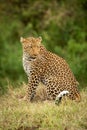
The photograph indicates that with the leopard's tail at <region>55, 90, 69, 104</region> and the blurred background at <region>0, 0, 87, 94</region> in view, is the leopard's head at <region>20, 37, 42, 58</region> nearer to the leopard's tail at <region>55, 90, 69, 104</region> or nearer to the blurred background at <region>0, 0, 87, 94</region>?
the leopard's tail at <region>55, 90, 69, 104</region>

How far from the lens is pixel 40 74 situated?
13219 millimetres

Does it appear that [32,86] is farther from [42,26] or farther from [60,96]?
[42,26]

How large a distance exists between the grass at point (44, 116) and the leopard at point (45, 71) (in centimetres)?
51

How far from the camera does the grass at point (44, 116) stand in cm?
1123

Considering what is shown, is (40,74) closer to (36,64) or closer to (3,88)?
(36,64)

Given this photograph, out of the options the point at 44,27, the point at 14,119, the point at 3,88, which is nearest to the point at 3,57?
the point at 44,27

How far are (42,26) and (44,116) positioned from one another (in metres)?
12.3

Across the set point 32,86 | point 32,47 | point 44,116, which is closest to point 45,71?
point 32,86

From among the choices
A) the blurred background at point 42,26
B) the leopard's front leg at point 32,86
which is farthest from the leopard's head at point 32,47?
the blurred background at point 42,26

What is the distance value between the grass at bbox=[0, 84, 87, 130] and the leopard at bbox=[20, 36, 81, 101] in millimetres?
509

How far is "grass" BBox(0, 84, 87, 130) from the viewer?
11.2 metres

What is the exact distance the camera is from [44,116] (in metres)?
11.6

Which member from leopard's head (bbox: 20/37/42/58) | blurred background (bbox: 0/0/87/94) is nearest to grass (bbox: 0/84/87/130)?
leopard's head (bbox: 20/37/42/58)

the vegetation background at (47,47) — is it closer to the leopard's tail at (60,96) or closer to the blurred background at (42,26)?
the blurred background at (42,26)
